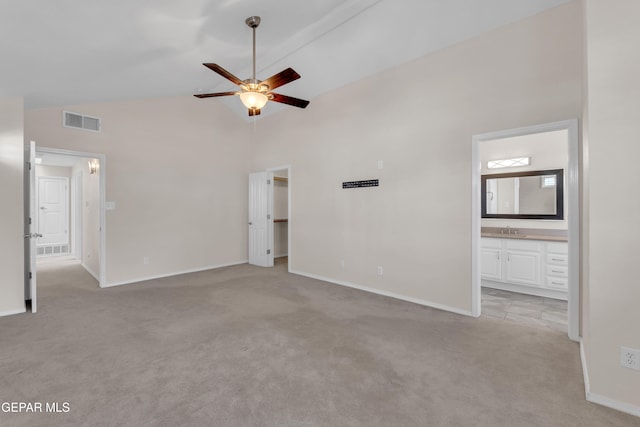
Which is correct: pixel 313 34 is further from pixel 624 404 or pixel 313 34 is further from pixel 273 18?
pixel 624 404

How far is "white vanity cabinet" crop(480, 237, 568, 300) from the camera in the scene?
3.99 meters

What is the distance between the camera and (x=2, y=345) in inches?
106

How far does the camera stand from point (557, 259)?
13.1 ft

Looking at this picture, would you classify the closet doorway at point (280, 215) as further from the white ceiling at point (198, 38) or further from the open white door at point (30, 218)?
the open white door at point (30, 218)

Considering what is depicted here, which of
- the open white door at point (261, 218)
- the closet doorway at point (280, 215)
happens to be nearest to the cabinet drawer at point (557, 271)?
the open white door at point (261, 218)

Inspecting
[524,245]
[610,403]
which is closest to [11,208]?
[610,403]

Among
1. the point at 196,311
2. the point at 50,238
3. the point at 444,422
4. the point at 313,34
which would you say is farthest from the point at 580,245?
the point at 50,238

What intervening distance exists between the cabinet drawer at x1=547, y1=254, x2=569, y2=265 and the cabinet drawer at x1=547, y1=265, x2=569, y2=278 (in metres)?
0.05

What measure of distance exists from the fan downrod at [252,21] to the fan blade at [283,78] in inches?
30.5

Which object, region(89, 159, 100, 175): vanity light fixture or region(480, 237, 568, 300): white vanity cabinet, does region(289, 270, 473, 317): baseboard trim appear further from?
region(89, 159, 100, 175): vanity light fixture

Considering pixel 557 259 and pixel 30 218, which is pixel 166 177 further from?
pixel 557 259

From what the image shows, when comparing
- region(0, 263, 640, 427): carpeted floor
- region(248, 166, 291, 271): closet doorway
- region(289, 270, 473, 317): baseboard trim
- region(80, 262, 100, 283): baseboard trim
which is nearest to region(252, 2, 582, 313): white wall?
region(289, 270, 473, 317): baseboard trim

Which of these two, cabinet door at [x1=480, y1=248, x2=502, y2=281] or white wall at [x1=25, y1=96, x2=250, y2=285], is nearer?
cabinet door at [x1=480, y1=248, x2=502, y2=281]

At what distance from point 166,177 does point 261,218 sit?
1978 mm
